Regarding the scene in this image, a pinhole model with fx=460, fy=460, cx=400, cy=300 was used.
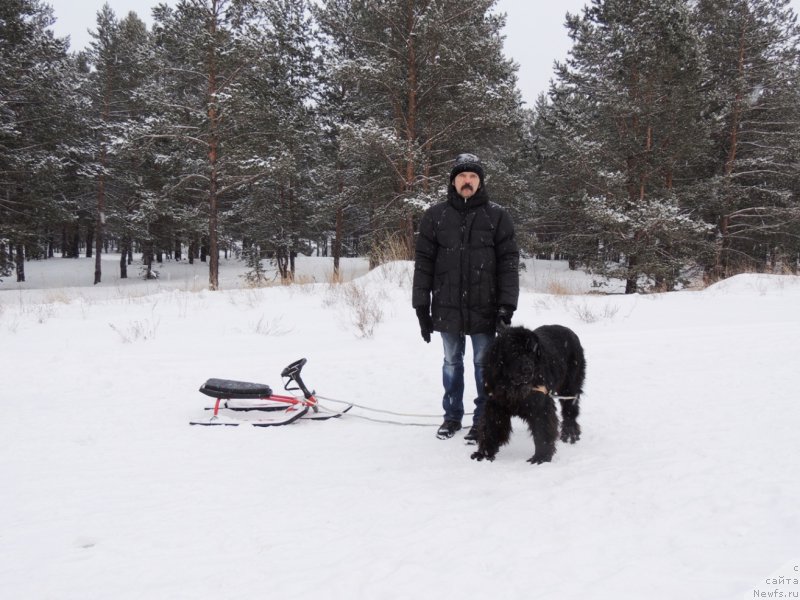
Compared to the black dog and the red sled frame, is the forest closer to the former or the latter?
the red sled frame

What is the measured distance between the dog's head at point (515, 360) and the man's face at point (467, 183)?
1.19 m

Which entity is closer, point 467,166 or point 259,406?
point 467,166

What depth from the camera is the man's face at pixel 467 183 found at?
364cm

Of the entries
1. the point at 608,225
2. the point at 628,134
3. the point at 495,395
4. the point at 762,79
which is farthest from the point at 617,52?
the point at 495,395

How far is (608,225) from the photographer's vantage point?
A: 1401 centimetres

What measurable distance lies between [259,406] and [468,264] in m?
2.45

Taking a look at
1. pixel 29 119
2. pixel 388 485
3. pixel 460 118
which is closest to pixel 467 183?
pixel 388 485

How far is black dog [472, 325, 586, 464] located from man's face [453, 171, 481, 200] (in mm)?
1187

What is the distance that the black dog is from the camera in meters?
3.09

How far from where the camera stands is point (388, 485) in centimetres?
285

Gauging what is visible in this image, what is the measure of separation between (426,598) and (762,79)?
19729 mm

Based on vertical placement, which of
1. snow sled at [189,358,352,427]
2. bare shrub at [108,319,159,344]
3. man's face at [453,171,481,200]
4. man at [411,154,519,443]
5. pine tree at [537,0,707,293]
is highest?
pine tree at [537,0,707,293]

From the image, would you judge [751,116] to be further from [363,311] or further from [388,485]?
[388,485]

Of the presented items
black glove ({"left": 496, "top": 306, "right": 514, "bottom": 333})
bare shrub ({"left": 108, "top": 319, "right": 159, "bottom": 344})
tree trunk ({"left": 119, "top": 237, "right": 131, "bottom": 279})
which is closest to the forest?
bare shrub ({"left": 108, "top": 319, "right": 159, "bottom": 344})
